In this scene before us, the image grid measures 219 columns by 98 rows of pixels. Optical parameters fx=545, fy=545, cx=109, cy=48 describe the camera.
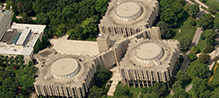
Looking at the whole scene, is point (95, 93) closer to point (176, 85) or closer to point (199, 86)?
point (176, 85)

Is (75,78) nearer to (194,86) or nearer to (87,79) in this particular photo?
(87,79)

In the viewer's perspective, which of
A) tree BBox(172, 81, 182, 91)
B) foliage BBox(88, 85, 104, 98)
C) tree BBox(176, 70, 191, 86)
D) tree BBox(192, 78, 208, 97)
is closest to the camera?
tree BBox(192, 78, 208, 97)

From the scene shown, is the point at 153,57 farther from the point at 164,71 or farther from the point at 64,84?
the point at 64,84

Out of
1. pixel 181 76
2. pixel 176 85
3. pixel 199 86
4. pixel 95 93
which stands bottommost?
pixel 95 93

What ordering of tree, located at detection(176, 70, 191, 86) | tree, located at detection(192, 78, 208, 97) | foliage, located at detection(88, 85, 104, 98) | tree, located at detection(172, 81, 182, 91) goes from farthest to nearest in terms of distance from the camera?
tree, located at detection(176, 70, 191, 86) → foliage, located at detection(88, 85, 104, 98) → tree, located at detection(172, 81, 182, 91) → tree, located at detection(192, 78, 208, 97)

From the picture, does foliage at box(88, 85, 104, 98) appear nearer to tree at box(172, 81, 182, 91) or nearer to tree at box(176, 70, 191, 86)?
tree at box(172, 81, 182, 91)

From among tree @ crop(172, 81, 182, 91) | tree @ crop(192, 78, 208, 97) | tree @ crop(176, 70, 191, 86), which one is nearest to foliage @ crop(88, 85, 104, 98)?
tree @ crop(172, 81, 182, 91)

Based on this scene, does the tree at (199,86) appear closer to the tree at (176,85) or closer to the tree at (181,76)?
the tree at (176,85)

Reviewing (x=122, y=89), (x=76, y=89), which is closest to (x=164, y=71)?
(x=122, y=89)

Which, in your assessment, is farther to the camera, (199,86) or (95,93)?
(95,93)

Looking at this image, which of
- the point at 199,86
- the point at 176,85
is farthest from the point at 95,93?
the point at 199,86

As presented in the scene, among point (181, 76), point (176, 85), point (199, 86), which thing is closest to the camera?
point (199, 86)
